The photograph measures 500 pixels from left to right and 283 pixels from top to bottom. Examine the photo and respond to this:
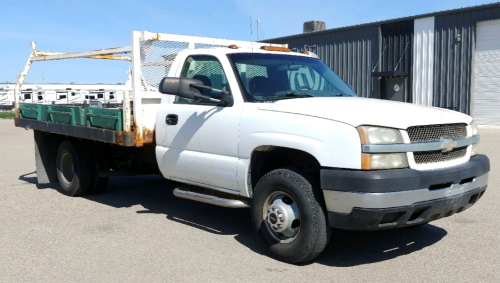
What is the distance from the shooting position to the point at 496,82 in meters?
22.8

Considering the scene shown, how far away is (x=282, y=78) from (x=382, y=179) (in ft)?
6.62

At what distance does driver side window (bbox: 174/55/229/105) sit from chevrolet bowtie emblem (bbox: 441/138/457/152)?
2.22 meters

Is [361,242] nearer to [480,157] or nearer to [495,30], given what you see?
[480,157]

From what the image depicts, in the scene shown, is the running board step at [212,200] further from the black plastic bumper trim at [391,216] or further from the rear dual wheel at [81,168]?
the rear dual wheel at [81,168]

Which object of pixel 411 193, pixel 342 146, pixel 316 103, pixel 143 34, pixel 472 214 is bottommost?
pixel 472 214

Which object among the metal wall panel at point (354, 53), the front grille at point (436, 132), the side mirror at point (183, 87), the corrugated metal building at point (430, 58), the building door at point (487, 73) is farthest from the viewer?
the metal wall panel at point (354, 53)

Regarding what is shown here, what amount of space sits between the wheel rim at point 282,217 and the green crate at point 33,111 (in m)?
4.88

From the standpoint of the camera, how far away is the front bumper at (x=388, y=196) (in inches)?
173

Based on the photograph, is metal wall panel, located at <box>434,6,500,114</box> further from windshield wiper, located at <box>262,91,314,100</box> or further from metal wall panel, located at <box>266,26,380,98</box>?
windshield wiper, located at <box>262,91,314,100</box>

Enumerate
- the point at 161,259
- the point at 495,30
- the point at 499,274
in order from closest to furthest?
the point at 499,274, the point at 161,259, the point at 495,30

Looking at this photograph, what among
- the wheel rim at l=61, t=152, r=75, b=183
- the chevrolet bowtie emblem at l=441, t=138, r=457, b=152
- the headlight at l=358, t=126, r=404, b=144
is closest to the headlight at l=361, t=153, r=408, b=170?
the headlight at l=358, t=126, r=404, b=144

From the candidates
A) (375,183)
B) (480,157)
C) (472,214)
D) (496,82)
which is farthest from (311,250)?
(496,82)

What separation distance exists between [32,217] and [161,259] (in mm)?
2669

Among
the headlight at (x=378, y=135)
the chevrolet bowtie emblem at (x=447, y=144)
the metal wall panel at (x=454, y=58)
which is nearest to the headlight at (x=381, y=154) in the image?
the headlight at (x=378, y=135)
